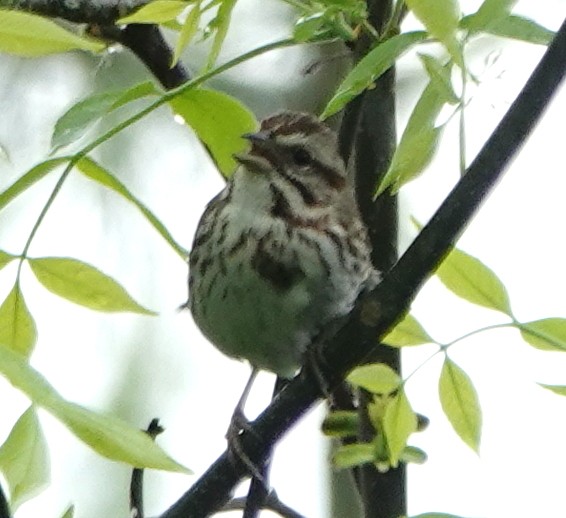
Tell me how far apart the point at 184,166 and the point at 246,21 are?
332 mm

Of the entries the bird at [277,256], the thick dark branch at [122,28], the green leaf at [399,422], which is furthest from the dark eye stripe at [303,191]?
the green leaf at [399,422]

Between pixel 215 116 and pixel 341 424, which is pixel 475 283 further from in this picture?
pixel 341 424

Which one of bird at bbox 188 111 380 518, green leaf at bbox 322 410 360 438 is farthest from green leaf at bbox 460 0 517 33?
bird at bbox 188 111 380 518

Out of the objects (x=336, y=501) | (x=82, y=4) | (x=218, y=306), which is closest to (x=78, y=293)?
(x=82, y=4)

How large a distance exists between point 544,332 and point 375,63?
8.0 inches

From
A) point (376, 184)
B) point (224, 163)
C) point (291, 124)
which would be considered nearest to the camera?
point (224, 163)

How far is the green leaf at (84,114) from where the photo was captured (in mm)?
860

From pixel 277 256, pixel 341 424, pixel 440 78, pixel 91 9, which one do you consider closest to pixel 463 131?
pixel 440 78

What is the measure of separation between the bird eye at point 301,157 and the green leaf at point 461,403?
727 millimetres

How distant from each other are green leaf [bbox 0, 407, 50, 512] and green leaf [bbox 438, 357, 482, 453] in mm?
284

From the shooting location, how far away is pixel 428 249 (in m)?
0.75

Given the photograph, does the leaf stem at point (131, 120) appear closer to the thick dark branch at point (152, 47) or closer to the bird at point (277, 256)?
the thick dark branch at point (152, 47)

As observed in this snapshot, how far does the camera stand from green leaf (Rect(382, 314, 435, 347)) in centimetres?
93

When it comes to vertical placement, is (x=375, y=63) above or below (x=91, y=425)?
above
